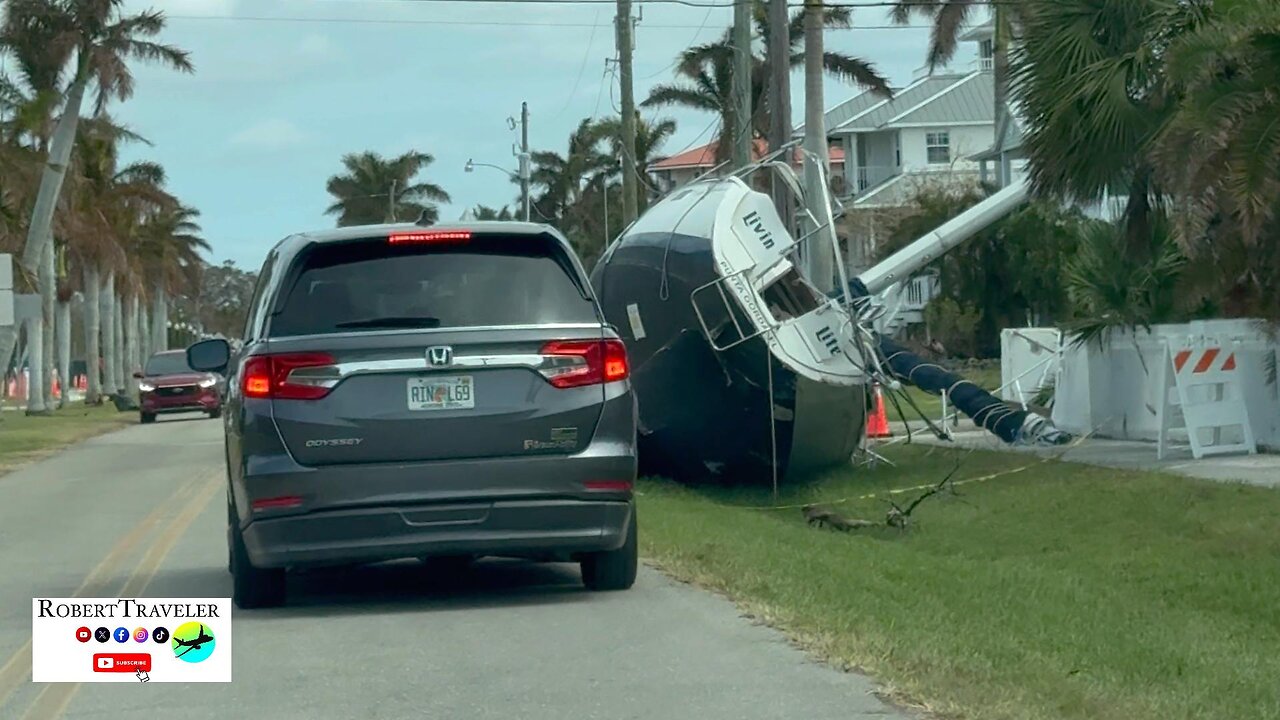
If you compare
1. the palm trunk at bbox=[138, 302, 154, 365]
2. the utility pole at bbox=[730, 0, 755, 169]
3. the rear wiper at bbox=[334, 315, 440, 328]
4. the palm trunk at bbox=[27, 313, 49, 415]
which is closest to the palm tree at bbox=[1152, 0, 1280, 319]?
the rear wiper at bbox=[334, 315, 440, 328]

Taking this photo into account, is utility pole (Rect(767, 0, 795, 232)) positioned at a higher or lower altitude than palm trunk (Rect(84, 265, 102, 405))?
higher

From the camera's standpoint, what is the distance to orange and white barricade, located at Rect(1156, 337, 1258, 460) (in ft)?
62.0

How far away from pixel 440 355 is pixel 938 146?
6658 centimetres

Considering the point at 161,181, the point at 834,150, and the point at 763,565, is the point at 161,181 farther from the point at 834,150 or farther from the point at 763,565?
the point at 763,565

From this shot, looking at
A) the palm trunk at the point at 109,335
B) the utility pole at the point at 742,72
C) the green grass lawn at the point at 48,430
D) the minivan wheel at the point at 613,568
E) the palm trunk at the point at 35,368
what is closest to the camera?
the minivan wheel at the point at 613,568

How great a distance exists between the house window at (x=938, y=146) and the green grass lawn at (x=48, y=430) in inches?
1331

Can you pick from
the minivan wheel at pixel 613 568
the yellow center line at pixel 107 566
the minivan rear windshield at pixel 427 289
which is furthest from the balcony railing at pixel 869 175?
the minivan rear windshield at pixel 427 289

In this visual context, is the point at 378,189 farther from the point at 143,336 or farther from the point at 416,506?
the point at 416,506

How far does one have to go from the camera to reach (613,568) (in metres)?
10.5

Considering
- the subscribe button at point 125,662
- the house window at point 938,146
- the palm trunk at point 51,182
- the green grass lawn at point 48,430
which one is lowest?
the green grass lawn at point 48,430

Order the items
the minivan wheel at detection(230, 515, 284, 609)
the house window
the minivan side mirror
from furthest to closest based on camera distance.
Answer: the house window < the minivan side mirror < the minivan wheel at detection(230, 515, 284, 609)

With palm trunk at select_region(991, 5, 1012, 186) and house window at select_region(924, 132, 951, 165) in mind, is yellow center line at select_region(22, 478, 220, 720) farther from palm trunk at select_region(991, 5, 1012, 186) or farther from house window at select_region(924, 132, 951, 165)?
house window at select_region(924, 132, 951, 165)

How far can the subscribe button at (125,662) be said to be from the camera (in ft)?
27.4

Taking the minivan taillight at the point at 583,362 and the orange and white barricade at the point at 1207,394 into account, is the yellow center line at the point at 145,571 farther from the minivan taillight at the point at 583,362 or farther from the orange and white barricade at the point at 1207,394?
the orange and white barricade at the point at 1207,394
